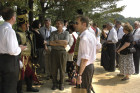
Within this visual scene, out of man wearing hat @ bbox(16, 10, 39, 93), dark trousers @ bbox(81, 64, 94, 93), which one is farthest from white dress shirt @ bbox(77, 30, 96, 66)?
man wearing hat @ bbox(16, 10, 39, 93)

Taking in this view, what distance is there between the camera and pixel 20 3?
5.08 m

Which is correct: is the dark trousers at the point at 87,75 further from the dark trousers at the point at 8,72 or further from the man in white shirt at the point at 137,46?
the man in white shirt at the point at 137,46

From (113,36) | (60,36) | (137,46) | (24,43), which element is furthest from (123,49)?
(24,43)

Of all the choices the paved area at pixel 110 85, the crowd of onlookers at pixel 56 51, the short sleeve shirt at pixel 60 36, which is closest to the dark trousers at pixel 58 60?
the crowd of onlookers at pixel 56 51

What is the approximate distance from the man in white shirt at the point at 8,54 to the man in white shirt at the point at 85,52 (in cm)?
107

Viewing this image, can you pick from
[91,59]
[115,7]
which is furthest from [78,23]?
[115,7]

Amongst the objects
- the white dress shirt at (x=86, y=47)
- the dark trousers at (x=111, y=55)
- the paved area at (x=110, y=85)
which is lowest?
the paved area at (x=110, y=85)

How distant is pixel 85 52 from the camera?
2.78 meters

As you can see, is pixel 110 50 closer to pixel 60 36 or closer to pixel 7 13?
pixel 60 36

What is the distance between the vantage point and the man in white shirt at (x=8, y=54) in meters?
2.80

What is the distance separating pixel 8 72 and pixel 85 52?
1.33 metres

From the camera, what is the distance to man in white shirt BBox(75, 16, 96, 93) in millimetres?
2785

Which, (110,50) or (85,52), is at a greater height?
(85,52)

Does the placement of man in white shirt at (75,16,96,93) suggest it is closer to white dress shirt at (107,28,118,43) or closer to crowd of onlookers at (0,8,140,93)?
crowd of onlookers at (0,8,140,93)
